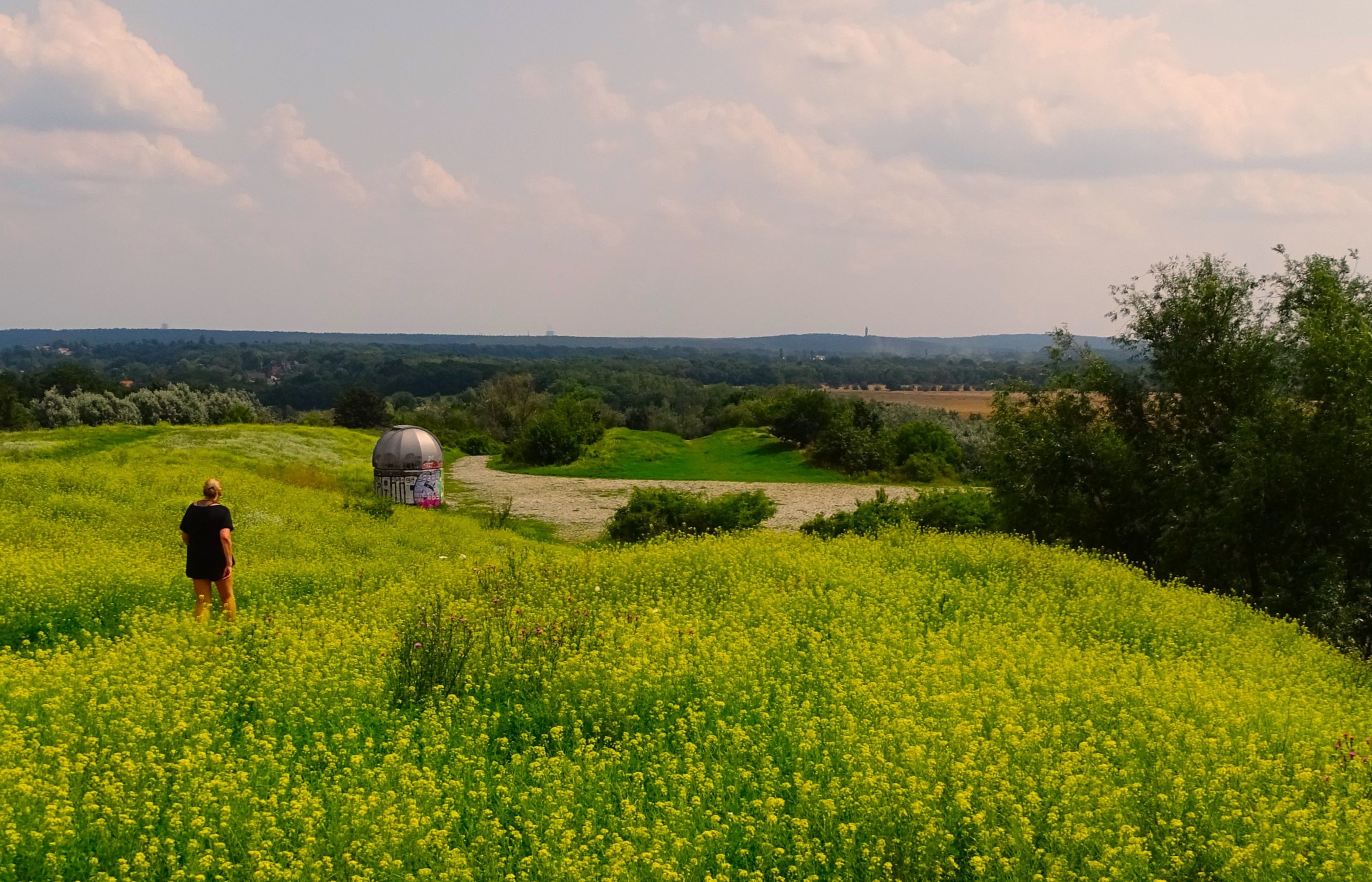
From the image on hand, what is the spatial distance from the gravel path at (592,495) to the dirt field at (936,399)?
2458 inches

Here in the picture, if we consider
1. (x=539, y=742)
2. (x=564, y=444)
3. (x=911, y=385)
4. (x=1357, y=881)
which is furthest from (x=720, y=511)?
(x=911, y=385)

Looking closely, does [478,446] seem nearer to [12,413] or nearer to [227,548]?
[12,413]

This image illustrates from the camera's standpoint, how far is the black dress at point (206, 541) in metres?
11.9

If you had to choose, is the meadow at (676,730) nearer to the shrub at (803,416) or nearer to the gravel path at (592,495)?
the gravel path at (592,495)

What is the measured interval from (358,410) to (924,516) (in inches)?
2455

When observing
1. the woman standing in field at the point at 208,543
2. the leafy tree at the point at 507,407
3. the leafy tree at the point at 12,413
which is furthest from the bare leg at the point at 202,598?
the leafy tree at the point at 12,413

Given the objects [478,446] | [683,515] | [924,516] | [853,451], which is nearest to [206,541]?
[683,515]

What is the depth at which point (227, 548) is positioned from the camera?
1195 cm

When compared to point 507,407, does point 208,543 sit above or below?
above

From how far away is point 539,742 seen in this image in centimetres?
836

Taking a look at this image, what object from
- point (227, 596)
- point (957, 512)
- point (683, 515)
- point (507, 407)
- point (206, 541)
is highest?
point (206, 541)

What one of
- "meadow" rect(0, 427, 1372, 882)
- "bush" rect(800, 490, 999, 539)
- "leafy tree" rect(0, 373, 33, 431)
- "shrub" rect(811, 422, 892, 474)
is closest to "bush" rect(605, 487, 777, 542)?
"bush" rect(800, 490, 999, 539)

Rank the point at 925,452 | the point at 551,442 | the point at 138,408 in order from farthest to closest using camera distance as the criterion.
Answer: the point at 138,408
the point at 551,442
the point at 925,452

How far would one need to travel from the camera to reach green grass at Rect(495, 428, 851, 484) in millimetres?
45531
